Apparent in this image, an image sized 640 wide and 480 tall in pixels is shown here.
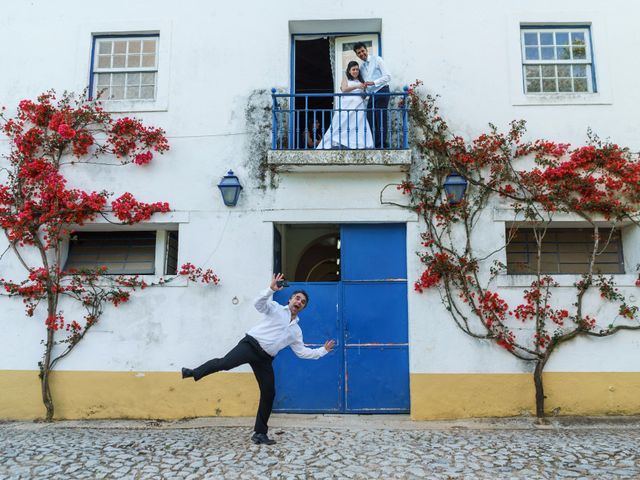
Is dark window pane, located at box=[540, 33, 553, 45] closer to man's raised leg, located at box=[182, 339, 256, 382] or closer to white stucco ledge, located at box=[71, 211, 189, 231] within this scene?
white stucco ledge, located at box=[71, 211, 189, 231]

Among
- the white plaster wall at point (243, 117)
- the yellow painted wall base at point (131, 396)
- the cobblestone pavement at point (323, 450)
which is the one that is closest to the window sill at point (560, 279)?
the white plaster wall at point (243, 117)

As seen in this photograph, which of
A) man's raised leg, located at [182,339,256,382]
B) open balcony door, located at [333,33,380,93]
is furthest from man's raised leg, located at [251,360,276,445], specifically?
open balcony door, located at [333,33,380,93]

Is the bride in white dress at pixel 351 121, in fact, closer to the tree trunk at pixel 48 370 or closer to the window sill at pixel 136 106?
the window sill at pixel 136 106

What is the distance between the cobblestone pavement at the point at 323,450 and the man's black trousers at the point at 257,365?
15.1 inches

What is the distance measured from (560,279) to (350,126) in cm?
353

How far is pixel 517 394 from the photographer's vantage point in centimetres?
668

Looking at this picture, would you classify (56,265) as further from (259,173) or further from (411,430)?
(411,430)

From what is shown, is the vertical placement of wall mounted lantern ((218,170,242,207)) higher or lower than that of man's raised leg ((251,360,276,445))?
higher

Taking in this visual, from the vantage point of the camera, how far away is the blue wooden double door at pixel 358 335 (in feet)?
22.9

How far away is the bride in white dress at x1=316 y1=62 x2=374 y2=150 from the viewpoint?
729 cm

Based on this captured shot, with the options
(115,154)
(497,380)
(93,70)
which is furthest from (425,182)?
(93,70)

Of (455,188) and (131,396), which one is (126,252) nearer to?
(131,396)

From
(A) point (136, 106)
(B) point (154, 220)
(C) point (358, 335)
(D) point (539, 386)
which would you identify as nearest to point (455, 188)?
(C) point (358, 335)

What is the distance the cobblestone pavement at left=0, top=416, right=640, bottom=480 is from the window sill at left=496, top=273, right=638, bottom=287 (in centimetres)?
172
